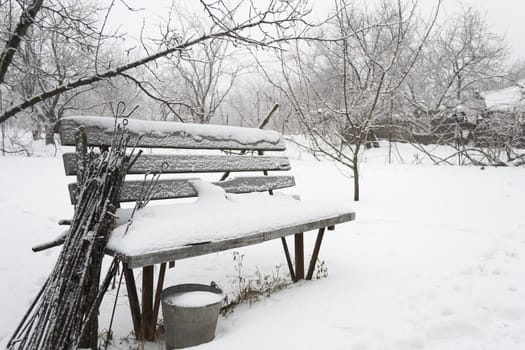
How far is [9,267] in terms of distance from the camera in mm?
3361

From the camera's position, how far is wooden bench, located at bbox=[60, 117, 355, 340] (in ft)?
6.43

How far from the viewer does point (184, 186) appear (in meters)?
2.95

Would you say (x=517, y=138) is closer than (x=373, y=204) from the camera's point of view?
No

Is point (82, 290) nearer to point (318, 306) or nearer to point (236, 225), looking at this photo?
point (236, 225)

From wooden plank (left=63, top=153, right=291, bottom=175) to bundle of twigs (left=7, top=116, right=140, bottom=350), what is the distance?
0.36 m

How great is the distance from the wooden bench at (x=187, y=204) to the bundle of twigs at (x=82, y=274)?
12 centimetres

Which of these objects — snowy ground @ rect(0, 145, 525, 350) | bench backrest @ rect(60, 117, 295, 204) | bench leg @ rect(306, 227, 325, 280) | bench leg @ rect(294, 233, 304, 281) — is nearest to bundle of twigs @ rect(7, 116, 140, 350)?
bench backrest @ rect(60, 117, 295, 204)

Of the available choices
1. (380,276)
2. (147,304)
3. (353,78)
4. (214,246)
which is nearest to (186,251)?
(214,246)

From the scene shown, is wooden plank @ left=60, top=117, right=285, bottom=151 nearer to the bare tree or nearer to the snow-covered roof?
the snow-covered roof

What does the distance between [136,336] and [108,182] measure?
91 cm

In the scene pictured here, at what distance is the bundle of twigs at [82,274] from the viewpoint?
5.76 ft

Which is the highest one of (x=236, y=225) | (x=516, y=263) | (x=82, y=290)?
(x=236, y=225)

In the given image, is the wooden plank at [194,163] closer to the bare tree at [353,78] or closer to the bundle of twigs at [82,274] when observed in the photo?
the bundle of twigs at [82,274]

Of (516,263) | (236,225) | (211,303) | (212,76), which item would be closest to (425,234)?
(516,263)
